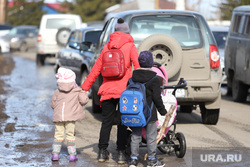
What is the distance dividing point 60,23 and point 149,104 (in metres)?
17.2

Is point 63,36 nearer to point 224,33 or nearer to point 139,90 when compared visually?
point 224,33

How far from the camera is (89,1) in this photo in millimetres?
77812

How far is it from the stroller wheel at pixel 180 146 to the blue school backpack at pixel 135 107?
29.0 inches

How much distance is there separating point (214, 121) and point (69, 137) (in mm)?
3399

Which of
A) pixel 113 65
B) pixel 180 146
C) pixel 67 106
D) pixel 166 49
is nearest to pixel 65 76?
pixel 67 106

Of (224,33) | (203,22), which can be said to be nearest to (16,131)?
(203,22)

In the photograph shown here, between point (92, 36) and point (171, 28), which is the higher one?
point (171, 28)

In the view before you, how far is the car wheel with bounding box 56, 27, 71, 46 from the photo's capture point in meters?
20.9

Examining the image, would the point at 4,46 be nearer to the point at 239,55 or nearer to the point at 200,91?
the point at 239,55

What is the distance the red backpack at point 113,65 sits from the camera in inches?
262

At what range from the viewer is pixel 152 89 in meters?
6.30

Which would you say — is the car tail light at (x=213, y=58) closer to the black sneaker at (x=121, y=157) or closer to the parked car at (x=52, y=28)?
the black sneaker at (x=121, y=157)

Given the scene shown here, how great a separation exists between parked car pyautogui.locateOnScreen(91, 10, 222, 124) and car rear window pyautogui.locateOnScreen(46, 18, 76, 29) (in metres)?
13.5

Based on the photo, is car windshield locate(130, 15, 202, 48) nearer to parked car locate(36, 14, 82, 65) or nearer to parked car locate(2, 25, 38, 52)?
parked car locate(36, 14, 82, 65)
